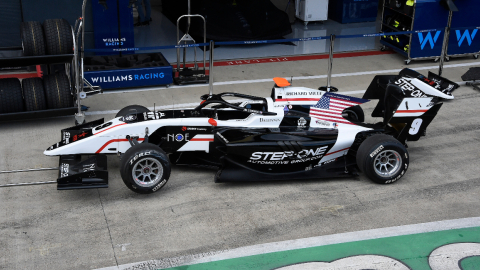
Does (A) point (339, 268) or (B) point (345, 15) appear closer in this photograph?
(A) point (339, 268)

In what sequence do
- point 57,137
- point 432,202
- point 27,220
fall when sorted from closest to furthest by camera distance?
point 27,220 < point 432,202 < point 57,137

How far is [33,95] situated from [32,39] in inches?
32.3

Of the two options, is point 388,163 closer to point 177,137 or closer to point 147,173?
point 177,137

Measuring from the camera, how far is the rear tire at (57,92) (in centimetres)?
783

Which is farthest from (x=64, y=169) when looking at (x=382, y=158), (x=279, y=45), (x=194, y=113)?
(x=279, y=45)

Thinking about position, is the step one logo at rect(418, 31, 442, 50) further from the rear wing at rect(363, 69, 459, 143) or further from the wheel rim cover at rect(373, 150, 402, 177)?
the wheel rim cover at rect(373, 150, 402, 177)

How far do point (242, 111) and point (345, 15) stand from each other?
9.40 meters

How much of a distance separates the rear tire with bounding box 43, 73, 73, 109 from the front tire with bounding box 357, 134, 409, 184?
4400 mm

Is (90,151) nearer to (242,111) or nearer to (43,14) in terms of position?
(242,111)

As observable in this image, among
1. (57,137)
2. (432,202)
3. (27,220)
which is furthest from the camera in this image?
(57,137)

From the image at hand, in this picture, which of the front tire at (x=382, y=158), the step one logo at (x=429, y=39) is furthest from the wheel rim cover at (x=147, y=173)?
the step one logo at (x=429, y=39)

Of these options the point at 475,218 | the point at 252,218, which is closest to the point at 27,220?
the point at 252,218

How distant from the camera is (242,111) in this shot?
6.82m

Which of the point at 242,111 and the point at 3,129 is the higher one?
the point at 242,111
